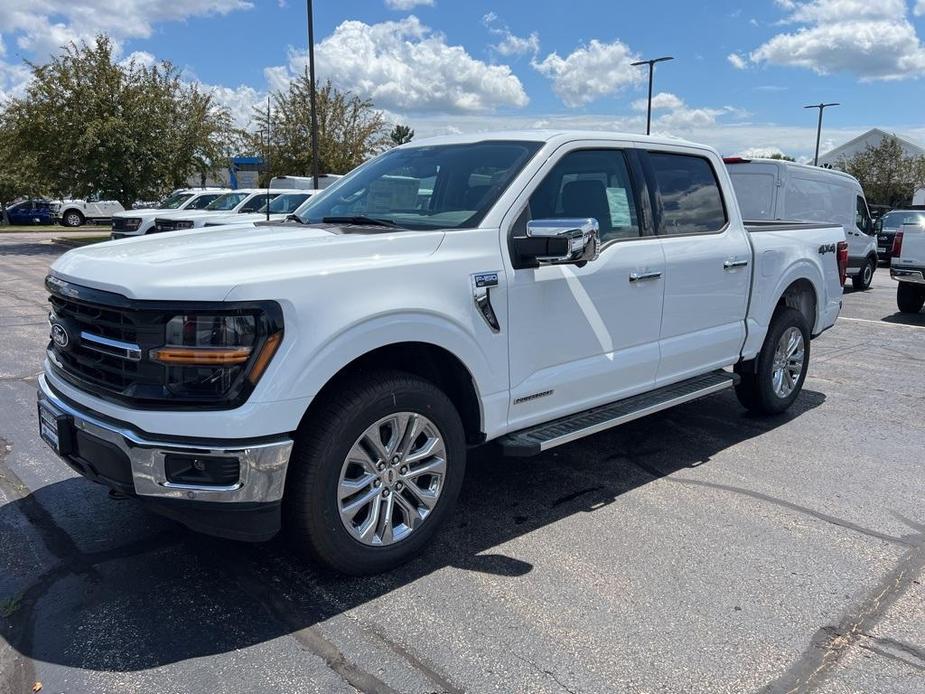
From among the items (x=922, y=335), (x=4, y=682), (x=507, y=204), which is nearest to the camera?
(x=4, y=682)

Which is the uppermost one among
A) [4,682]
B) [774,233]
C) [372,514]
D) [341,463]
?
[774,233]

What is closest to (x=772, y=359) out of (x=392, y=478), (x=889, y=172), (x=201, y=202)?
(x=392, y=478)

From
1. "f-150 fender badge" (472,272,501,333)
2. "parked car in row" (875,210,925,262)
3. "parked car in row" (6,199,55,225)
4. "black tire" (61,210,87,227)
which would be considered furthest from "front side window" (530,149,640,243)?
"parked car in row" (6,199,55,225)

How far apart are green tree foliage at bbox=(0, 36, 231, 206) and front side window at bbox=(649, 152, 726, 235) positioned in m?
22.7

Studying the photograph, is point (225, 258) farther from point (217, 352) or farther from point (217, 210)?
point (217, 210)

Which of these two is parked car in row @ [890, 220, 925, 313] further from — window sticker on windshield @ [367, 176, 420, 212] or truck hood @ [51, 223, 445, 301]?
truck hood @ [51, 223, 445, 301]

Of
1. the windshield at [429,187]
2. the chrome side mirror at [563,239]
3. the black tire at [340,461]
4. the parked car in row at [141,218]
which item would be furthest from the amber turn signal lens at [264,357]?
the parked car in row at [141,218]

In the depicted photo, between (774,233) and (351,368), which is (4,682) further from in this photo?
(774,233)

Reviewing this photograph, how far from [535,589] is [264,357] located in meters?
1.54

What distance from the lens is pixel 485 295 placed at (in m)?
3.60

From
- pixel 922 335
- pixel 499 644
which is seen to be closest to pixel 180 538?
pixel 499 644

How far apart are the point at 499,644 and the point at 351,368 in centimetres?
125

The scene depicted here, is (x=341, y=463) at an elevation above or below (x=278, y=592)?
above

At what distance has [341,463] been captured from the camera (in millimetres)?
3141
